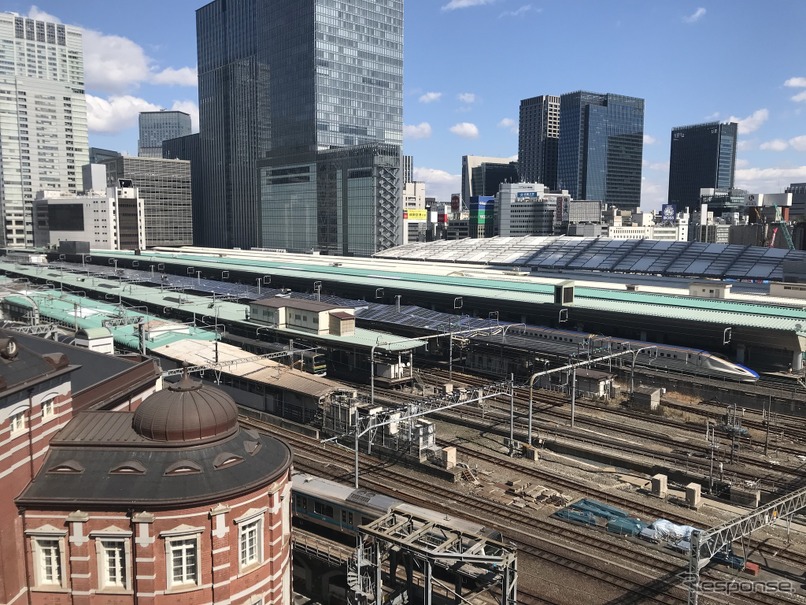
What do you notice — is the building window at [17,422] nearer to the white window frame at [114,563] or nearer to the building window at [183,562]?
the white window frame at [114,563]

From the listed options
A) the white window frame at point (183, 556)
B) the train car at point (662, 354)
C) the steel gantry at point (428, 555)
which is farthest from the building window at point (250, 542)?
the train car at point (662, 354)

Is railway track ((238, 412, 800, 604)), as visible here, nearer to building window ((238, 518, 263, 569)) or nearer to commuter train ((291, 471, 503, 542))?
commuter train ((291, 471, 503, 542))

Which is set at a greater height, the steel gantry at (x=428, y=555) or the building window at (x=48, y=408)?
the building window at (x=48, y=408)

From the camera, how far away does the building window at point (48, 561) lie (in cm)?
2680

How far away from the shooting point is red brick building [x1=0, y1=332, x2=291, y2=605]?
26.2 metres

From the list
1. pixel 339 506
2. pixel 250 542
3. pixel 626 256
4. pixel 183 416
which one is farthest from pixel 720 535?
pixel 626 256

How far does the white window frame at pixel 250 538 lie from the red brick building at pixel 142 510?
5 cm

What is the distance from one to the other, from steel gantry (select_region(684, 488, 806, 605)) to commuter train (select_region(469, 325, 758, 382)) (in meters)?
31.9

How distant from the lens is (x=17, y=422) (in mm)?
26828

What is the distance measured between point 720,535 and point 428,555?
1345 centimetres

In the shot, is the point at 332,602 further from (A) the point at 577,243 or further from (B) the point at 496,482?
(A) the point at 577,243

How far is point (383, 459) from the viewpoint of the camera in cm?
4941

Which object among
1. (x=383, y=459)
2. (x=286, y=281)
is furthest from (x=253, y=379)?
(x=286, y=281)

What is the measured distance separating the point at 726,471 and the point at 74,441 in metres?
41.8
